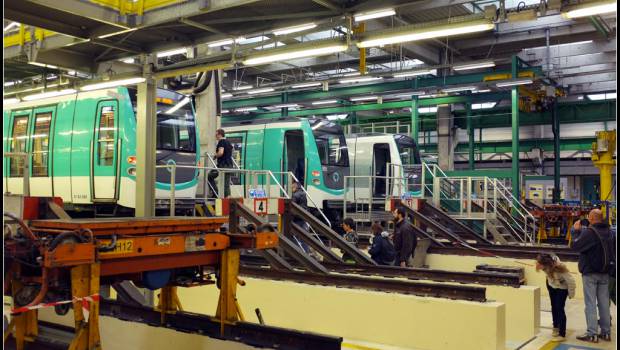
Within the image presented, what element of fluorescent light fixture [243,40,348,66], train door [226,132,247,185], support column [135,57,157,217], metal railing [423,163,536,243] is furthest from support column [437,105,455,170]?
support column [135,57,157,217]

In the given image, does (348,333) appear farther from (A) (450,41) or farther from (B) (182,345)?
(A) (450,41)

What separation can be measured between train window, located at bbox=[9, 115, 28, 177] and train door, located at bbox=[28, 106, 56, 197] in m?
0.30

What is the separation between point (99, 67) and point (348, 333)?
5.54 meters

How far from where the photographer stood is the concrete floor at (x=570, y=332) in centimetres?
745

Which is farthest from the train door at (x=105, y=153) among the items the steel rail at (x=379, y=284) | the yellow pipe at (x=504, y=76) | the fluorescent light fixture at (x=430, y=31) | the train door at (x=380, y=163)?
the yellow pipe at (x=504, y=76)

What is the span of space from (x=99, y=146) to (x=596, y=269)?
8036 mm

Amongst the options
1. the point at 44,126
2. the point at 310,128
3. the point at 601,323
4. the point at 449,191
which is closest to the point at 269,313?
the point at 601,323

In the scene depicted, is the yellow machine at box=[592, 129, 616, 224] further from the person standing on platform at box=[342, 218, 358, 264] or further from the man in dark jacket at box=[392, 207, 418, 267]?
the man in dark jacket at box=[392, 207, 418, 267]

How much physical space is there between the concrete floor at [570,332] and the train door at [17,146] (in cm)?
979

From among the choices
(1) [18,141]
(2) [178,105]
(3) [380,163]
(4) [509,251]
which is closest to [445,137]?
(3) [380,163]

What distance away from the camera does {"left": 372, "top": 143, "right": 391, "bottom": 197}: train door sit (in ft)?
58.0

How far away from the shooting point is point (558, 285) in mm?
7859

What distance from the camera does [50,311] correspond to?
24.6 ft

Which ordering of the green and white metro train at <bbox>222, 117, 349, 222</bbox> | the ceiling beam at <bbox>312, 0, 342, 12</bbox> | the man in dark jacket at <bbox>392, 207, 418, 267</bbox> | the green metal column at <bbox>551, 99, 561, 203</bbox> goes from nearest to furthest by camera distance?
1. the ceiling beam at <bbox>312, 0, 342, 12</bbox>
2. the man in dark jacket at <bbox>392, 207, 418, 267</bbox>
3. the green and white metro train at <bbox>222, 117, 349, 222</bbox>
4. the green metal column at <bbox>551, 99, 561, 203</bbox>
